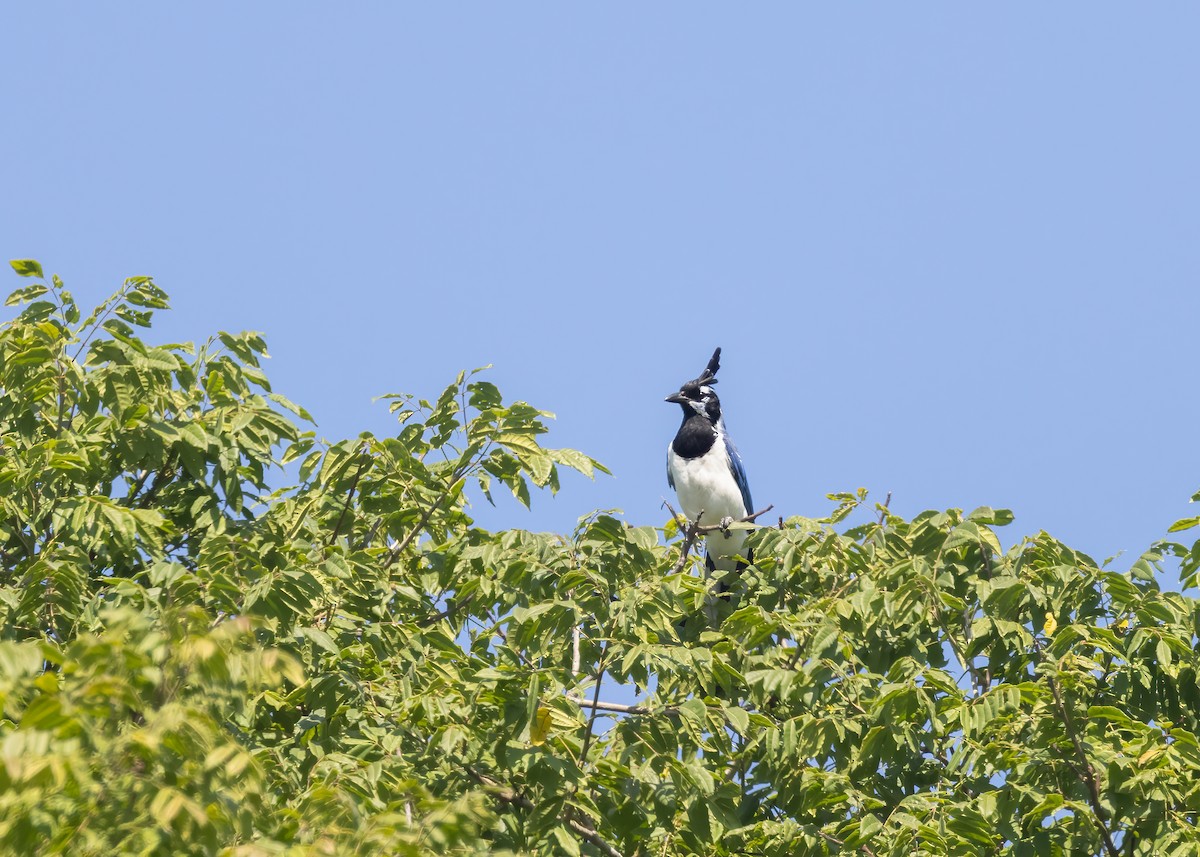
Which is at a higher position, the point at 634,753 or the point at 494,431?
the point at 494,431

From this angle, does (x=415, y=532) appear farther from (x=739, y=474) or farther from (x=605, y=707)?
(x=739, y=474)

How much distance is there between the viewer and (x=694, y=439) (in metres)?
11.5

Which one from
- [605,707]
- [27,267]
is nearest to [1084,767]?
[605,707]

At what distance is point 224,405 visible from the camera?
7.59m

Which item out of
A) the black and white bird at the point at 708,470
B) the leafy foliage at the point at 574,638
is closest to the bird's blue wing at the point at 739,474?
the black and white bird at the point at 708,470

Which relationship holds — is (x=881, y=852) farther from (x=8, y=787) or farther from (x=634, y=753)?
(x=8, y=787)

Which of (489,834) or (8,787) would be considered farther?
(489,834)

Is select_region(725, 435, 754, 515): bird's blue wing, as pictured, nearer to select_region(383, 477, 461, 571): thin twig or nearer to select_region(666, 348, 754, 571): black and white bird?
select_region(666, 348, 754, 571): black and white bird

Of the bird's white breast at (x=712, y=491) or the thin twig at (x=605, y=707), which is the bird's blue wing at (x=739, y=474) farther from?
the thin twig at (x=605, y=707)

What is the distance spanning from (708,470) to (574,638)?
14.9 ft

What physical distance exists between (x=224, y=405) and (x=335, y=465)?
65cm

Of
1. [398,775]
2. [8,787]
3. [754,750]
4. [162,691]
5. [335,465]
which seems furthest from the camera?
[335,465]

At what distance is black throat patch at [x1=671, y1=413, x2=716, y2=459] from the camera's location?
37.7 feet

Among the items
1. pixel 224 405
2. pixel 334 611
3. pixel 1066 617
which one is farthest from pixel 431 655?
pixel 1066 617
